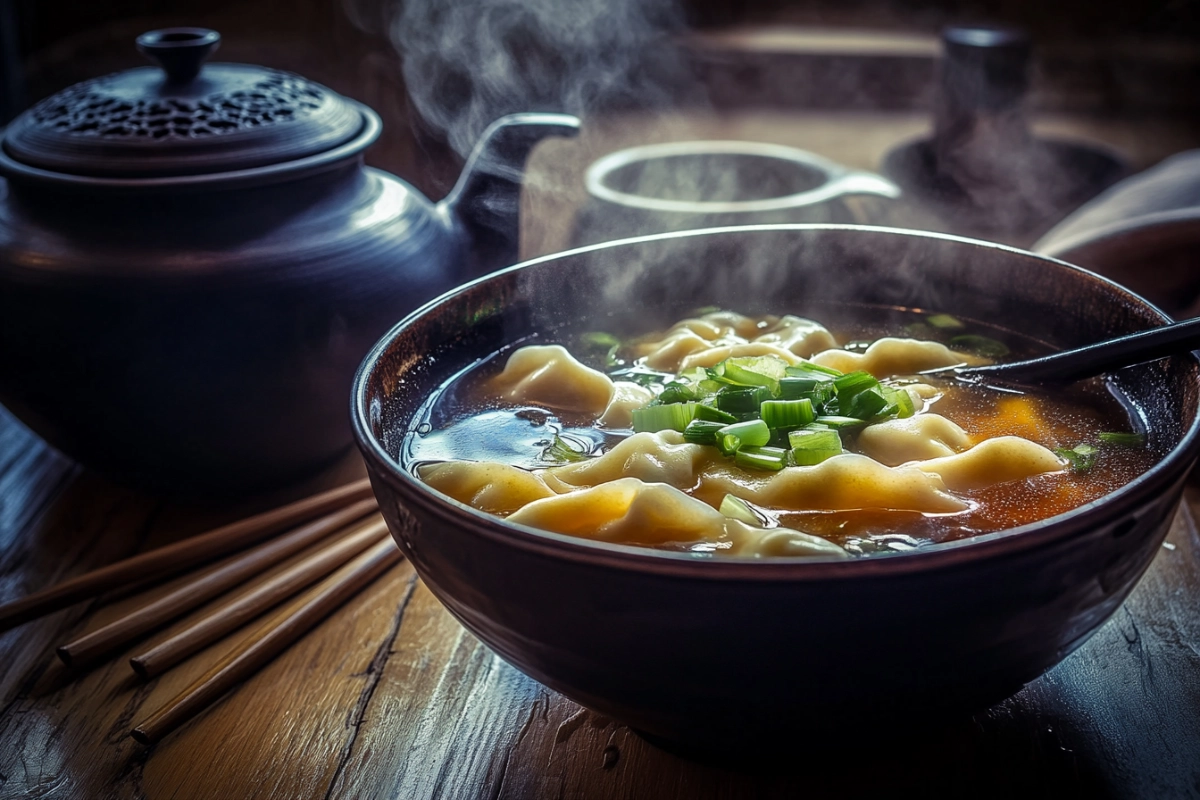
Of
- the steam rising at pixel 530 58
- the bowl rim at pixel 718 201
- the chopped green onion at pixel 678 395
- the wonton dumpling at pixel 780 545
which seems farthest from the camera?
the steam rising at pixel 530 58

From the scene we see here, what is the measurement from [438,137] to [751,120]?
6.09 feet

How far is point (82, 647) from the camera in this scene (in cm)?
164

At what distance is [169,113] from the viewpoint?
2.19m

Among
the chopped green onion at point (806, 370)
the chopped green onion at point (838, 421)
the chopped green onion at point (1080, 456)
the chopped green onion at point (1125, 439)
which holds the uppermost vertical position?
the chopped green onion at point (1125, 439)

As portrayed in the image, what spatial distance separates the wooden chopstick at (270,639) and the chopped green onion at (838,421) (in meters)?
0.84

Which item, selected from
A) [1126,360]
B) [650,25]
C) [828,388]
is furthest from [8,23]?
[1126,360]

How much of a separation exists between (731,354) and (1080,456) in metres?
0.64

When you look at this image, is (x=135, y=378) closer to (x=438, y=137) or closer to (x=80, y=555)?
(x=80, y=555)

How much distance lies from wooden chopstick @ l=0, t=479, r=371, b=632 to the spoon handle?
1.27 meters

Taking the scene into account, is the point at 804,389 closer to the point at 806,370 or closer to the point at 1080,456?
the point at 806,370

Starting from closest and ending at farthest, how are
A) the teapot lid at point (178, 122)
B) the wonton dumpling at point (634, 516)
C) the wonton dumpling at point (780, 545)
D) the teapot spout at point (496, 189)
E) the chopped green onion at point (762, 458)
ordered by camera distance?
the wonton dumpling at point (780, 545) < the wonton dumpling at point (634, 516) < the chopped green onion at point (762, 458) < the teapot lid at point (178, 122) < the teapot spout at point (496, 189)

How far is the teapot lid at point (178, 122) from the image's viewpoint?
6.81 feet

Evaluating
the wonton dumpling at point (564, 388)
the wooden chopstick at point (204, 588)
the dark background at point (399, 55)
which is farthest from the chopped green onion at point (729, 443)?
the dark background at point (399, 55)

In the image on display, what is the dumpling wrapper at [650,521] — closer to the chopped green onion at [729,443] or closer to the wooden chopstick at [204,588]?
the chopped green onion at [729,443]
